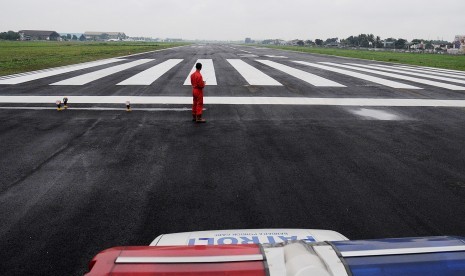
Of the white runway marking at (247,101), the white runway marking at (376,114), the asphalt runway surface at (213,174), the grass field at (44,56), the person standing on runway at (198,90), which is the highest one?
the grass field at (44,56)

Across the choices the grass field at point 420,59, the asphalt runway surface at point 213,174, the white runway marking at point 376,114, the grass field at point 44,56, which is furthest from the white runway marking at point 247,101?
the grass field at point 420,59

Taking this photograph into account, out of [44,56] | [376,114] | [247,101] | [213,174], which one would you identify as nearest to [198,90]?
[247,101]

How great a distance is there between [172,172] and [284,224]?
→ 2.23 meters

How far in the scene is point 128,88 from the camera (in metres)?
13.1

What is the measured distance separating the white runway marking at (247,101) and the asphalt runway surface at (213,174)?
0.46 meters

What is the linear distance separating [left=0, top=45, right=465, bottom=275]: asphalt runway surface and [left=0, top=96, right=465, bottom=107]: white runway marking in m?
0.46

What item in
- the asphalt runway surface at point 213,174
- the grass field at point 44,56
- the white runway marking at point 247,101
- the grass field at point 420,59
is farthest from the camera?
the grass field at point 420,59

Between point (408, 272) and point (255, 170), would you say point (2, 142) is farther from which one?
point (408, 272)

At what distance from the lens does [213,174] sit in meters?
5.36

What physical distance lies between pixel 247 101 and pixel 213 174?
5949 millimetres

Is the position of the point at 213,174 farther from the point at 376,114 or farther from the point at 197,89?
the point at 376,114

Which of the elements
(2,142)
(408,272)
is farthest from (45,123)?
(408,272)

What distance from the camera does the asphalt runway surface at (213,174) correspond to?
12.6ft

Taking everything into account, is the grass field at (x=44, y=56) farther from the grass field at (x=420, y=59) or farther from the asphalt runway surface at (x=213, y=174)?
the grass field at (x=420, y=59)
